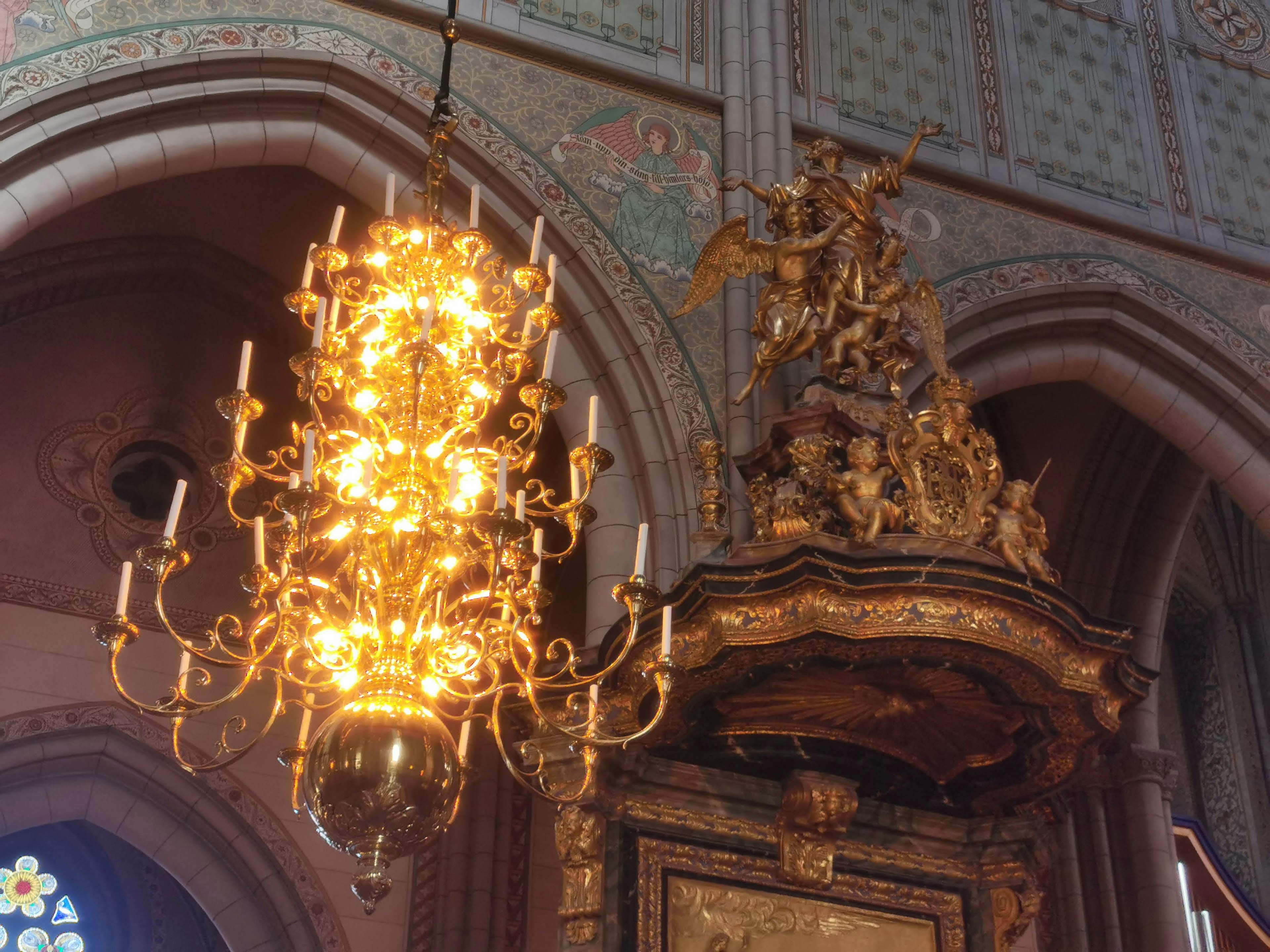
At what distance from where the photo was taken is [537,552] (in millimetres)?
5824

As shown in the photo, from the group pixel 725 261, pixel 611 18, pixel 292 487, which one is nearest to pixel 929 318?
pixel 725 261

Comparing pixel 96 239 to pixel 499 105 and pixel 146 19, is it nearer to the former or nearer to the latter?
pixel 146 19

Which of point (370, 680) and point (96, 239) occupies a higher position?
point (96, 239)

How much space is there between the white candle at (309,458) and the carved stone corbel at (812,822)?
285cm

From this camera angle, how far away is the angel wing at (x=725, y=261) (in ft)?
Result: 26.1

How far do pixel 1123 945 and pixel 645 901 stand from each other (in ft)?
17.5

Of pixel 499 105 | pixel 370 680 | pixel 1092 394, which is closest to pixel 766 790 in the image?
pixel 370 680

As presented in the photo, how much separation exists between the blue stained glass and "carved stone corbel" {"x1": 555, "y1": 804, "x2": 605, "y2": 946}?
4.76 metres

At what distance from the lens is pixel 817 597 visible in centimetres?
605

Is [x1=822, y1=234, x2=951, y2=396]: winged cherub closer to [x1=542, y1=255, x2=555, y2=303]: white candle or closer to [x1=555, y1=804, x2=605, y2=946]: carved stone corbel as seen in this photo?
[x1=542, y1=255, x2=555, y2=303]: white candle

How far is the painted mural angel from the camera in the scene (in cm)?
884

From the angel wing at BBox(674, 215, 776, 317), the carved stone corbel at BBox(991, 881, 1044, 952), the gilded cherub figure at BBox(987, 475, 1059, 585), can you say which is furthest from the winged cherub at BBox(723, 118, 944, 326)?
the carved stone corbel at BBox(991, 881, 1044, 952)

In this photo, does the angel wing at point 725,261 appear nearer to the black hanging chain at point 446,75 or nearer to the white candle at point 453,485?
the black hanging chain at point 446,75

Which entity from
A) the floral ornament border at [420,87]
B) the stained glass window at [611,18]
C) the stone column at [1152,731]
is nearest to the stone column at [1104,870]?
the stone column at [1152,731]
